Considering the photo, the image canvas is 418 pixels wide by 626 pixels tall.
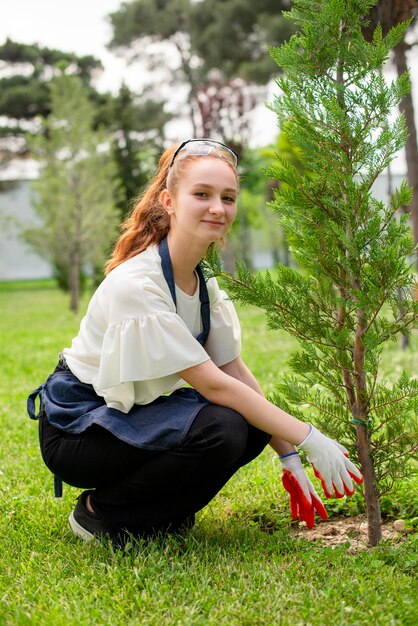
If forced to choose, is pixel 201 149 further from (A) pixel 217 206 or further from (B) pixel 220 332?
(B) pixel 220 332

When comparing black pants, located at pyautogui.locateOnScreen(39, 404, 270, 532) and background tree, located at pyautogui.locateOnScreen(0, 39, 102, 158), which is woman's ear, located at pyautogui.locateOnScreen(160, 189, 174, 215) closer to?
black pants, located at pyautogui.locateOnScreen(39, 404, 270, 532)

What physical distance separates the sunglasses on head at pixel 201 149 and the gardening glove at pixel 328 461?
1116mm

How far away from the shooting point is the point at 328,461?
2711 mm

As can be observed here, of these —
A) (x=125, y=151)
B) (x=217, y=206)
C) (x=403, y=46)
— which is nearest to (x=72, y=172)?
(x=125, y=151)

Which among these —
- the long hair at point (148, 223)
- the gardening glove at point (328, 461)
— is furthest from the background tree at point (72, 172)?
the gardening glove at point (328, 461)

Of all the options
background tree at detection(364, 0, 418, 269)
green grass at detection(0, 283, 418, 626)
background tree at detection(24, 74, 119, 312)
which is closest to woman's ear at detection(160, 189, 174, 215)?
background tree at detection(364, 0, 418, 269)

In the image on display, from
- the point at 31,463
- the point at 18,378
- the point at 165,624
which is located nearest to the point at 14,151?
the point at 18,378

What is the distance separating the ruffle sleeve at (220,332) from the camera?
3.22 m

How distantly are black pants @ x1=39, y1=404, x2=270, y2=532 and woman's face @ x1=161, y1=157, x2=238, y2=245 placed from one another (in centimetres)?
67

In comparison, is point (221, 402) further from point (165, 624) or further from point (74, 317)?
point (74, 317)

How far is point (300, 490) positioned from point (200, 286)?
89 cm

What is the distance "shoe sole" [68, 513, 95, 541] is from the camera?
3.08 meters

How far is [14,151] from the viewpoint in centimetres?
3550

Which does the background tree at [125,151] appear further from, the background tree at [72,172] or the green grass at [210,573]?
the green grass at [210,573]
